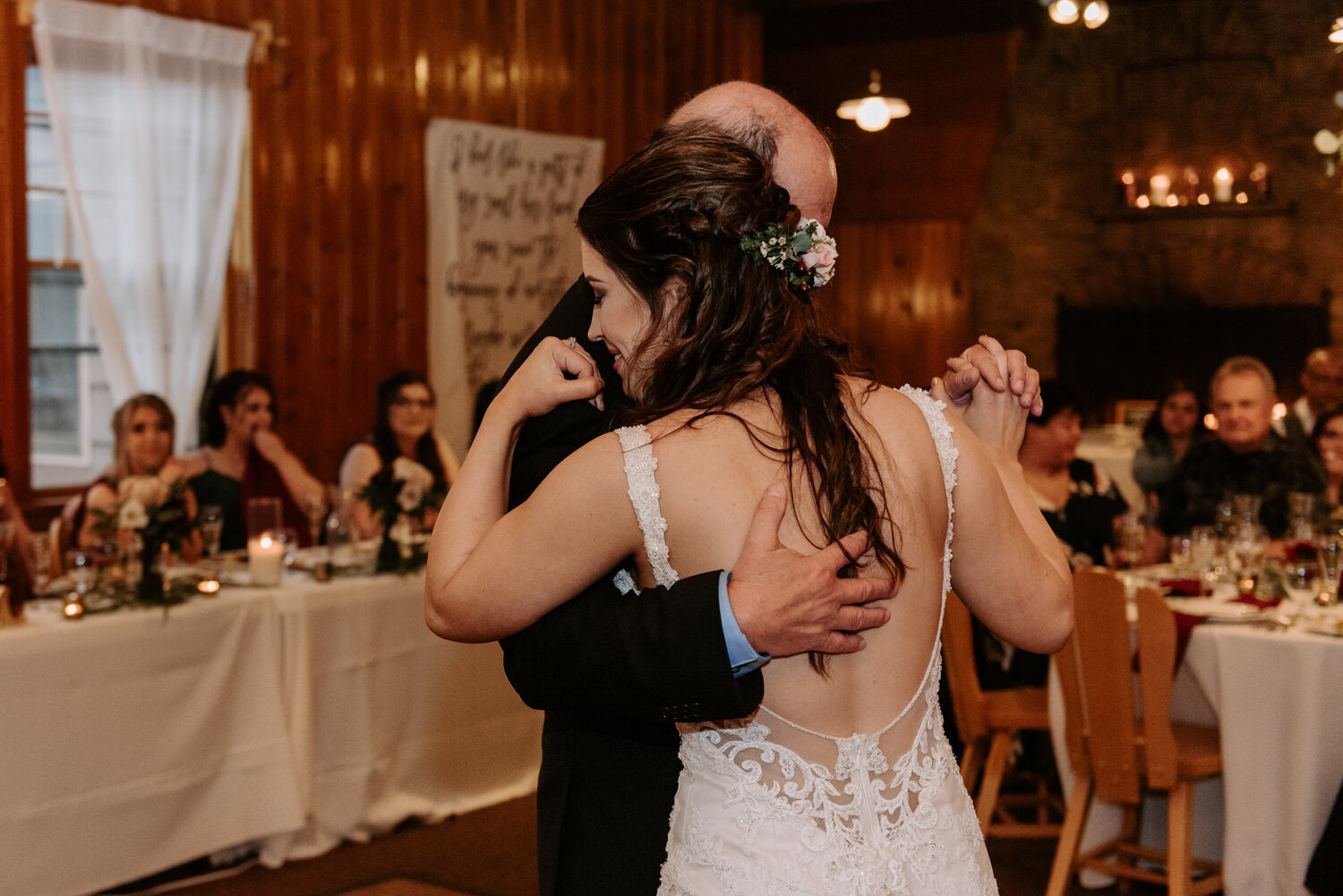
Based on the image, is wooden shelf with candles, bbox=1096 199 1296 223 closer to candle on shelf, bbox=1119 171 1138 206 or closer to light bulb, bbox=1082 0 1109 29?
candle on shelf, bbox=1119 171 1138 206

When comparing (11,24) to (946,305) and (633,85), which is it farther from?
(946,305)

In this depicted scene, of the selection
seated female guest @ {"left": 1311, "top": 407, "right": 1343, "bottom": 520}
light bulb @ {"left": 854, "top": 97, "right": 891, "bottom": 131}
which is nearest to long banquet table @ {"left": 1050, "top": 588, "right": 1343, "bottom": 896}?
seated female guest @ {"left": 1311, "top": 407, "right": 1343, "bottom": 520}

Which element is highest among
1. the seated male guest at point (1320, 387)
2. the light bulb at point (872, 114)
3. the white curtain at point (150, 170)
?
the light bulb at point (872, 114)

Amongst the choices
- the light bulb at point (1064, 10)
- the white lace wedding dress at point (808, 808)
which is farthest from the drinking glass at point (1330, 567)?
the light bulb at point (1064, 10)

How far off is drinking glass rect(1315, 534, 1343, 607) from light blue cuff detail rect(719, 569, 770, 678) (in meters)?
3.07

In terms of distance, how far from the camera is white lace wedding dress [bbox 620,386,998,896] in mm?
1302

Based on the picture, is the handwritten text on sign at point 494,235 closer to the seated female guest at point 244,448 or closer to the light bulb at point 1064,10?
the seated female guest at point 244,448

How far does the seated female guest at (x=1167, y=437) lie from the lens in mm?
6375

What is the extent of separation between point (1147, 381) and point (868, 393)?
36.9ft

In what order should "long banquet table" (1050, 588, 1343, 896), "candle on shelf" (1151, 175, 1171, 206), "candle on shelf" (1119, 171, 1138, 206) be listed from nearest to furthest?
"long banquet table" (1050, 588, 1343, 896)
"candle on shelf" (1151, 175, 1171, 206)
"candle on shelf" (1119, 171, 1138, 206)

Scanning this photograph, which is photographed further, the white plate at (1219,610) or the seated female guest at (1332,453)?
the seated female guest at (1332,453)

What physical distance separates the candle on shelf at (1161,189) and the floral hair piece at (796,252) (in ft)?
37.5

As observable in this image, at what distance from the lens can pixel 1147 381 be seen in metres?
11.8

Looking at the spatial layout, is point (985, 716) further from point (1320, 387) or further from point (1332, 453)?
point (1320, 387)
